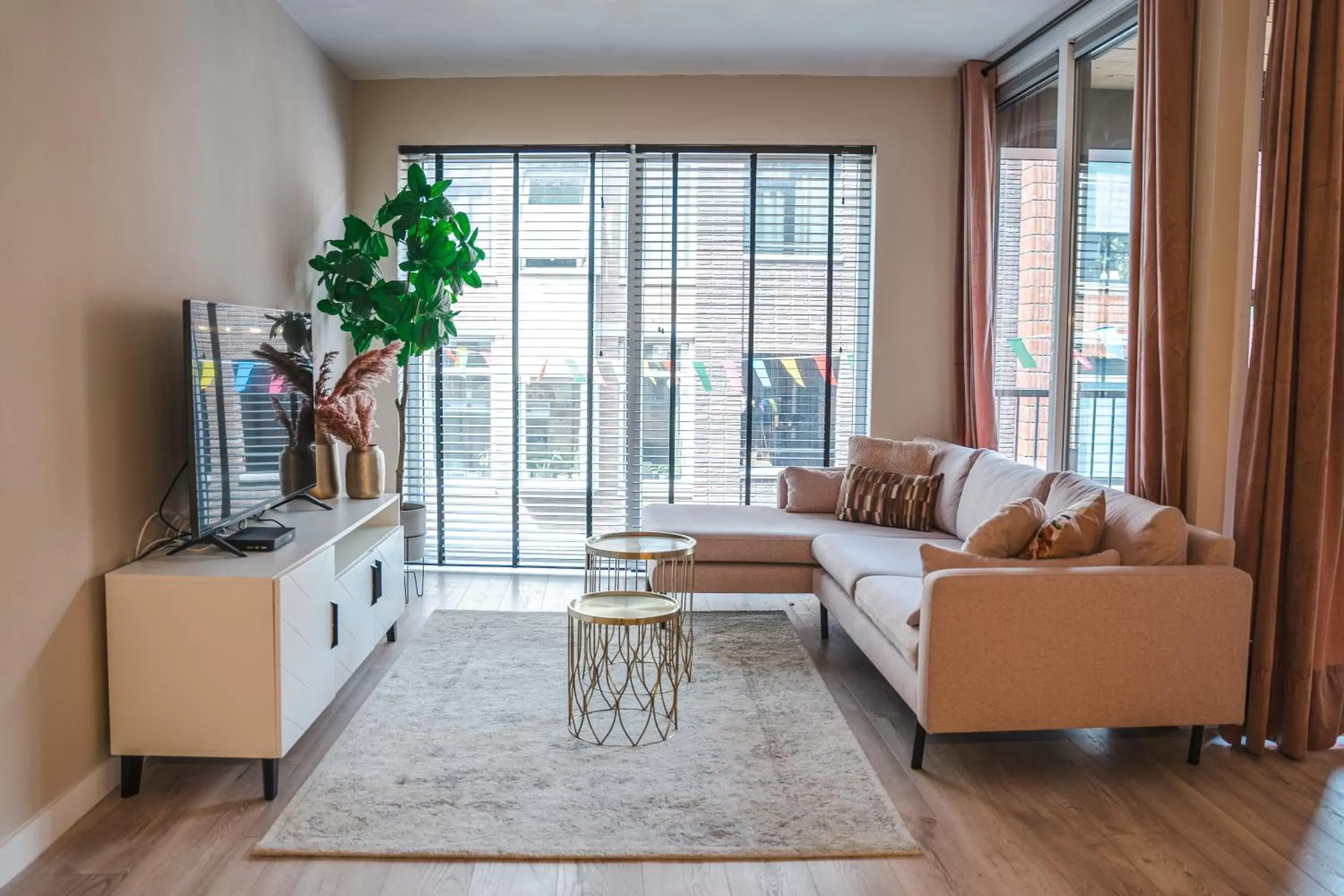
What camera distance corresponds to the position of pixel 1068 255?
4332mm

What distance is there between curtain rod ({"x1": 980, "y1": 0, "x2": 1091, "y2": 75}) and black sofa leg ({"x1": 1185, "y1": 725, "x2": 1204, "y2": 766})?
2857 millimetres

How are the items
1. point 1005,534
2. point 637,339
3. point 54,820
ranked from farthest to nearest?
point 637,339 < point 1005,534 < point 54,820

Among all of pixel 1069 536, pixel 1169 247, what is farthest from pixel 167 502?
pixel 1169 247

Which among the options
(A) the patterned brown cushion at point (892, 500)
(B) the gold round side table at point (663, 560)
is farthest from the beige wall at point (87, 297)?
(A) the patterned brown cushion at point (892, 500)

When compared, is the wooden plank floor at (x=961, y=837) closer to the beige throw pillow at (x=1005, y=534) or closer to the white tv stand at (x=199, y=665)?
the white tv stand at (x=199, y=665)

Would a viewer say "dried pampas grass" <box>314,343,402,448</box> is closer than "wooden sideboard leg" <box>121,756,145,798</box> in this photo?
No

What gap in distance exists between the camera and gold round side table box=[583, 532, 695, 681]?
3609 mm

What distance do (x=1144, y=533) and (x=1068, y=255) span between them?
1742 mm

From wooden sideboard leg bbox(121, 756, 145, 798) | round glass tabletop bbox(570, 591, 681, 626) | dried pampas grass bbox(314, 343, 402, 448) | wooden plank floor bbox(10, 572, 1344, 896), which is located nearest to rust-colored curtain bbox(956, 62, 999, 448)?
wooden plank floor bbox(10, 572, 1344, 896)

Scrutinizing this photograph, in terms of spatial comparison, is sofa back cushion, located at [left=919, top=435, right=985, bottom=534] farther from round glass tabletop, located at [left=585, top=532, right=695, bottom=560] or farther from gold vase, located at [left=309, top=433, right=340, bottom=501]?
gold vase, located at [left=309, top=433, right=340, bottom=501]

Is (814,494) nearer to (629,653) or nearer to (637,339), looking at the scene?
(637,339)

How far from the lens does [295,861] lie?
2.42 m

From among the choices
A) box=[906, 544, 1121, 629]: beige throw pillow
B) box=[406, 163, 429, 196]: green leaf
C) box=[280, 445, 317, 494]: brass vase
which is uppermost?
box=[406, 163, 429, 196]: green leaf

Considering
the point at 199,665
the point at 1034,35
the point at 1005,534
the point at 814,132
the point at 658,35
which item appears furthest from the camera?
the point at 814,132
